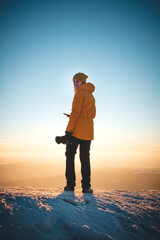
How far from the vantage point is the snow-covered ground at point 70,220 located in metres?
1.17

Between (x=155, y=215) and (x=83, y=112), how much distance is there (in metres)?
2.50

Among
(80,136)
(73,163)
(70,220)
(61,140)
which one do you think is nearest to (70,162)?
(73,163)

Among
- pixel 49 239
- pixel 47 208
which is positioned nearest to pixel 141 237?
pixel 49 239

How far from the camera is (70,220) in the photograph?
1451 millimetres

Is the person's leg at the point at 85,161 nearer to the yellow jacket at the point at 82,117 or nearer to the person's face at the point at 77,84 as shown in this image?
the yellow jacket at the point at 82,117

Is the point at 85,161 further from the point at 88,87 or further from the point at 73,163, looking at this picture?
the point at 88,87

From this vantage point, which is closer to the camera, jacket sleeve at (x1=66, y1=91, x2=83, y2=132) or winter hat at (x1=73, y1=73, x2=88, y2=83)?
jacket sleeve at (x1=66, y1=91, x2=83, y2=132)

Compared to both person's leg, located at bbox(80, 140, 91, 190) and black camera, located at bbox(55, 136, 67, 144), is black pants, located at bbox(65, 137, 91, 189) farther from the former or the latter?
black camera, located at bbox(55, 136, 67, 144)

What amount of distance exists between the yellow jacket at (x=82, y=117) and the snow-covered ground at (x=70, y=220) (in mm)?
1571

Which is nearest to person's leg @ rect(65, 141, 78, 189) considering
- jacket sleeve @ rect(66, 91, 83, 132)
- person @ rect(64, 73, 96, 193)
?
person @ rect(64, 73, 96, 193)

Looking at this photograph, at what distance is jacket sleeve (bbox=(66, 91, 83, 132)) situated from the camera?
120 inches

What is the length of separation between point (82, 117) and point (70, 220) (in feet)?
7.41

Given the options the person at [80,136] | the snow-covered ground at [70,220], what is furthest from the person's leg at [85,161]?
the snow-covered ground at [70,220]

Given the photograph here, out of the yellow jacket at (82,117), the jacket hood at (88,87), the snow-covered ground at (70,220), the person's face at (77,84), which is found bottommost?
the snow-covered ground at (70,220)
